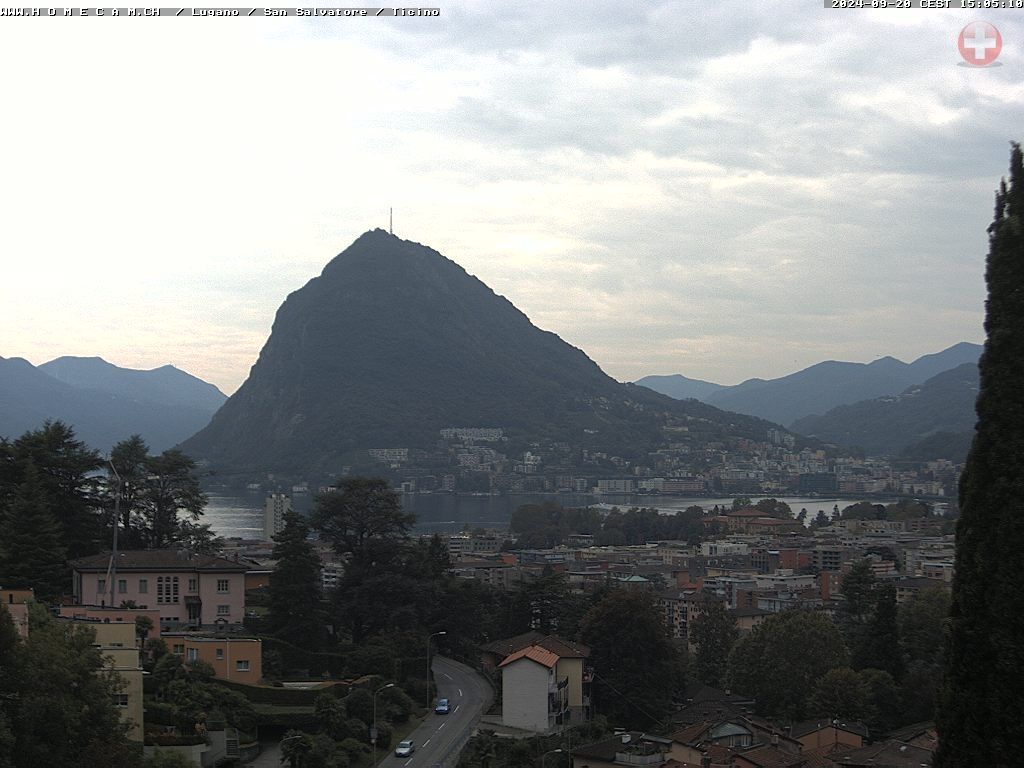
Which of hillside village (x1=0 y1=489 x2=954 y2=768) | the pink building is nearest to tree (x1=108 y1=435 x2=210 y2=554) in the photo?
hillside village (x1=0 y1=489 x2=954 y2=768)

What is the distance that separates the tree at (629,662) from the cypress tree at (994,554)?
1729 cm

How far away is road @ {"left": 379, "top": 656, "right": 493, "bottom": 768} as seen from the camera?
65.9 feet

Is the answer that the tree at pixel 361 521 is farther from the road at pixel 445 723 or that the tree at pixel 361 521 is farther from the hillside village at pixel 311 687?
the road at pixel 445 723

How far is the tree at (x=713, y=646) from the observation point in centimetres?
3216

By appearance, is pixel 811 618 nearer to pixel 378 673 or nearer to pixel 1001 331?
pixel 378 673

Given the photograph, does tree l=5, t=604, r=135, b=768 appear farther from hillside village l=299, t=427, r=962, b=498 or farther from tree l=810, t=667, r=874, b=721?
hillside village l=299, t=427, r=962, b=498

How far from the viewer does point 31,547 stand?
21328mm

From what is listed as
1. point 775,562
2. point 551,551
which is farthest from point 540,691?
point 551,551

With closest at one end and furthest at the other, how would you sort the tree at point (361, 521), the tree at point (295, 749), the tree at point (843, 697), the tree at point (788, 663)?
the tree at point (295, 749), the tree at point (843, 697), the tree at point (788, 663), the tree at point (361, 521)

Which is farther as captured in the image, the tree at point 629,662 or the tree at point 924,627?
the tree at point 924,627

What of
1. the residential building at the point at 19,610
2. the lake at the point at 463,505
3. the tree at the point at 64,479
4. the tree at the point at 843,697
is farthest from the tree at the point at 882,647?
the lake at the point at 463,505

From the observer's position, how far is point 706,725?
20828 millimetres

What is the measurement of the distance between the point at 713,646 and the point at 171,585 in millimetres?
15557

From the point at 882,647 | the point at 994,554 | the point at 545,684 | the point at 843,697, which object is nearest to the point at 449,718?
the point at 545,684
